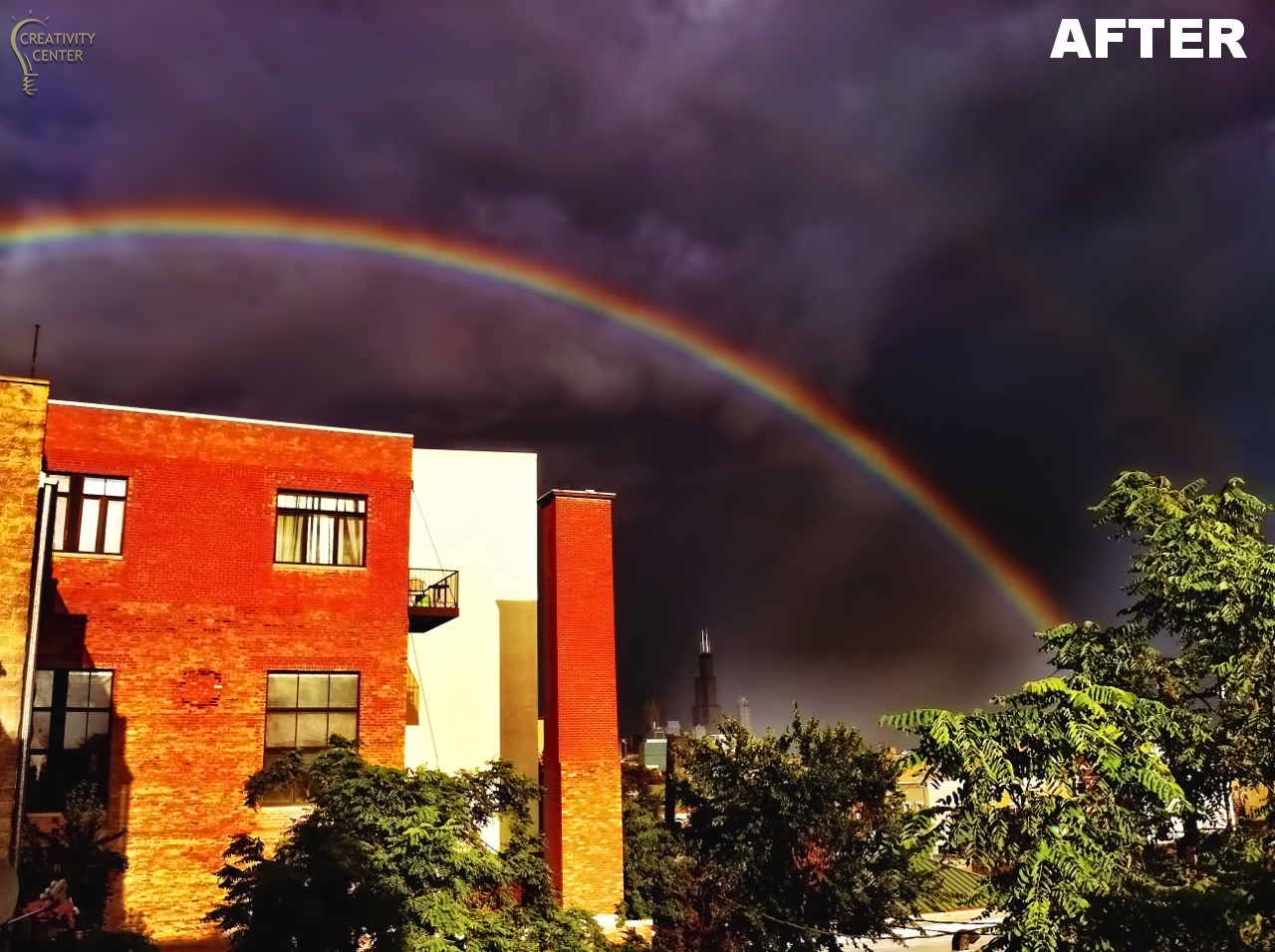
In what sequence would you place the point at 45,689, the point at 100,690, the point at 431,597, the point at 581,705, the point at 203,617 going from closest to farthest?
the point at 45,689
the point at 100,690
the point at 203,617
the point at 581,705
the point at 431,597

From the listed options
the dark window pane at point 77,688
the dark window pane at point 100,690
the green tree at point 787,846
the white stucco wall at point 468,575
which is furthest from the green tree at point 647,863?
the dark window pane at point 77,688

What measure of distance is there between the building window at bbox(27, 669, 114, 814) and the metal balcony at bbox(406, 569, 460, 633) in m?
6.52

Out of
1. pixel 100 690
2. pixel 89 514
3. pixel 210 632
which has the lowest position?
pixel 100 690

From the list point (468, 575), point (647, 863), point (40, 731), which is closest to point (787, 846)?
point (647, 863)

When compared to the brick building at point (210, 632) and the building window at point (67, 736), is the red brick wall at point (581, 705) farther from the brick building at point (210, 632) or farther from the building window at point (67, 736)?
the building window at point (67, 736)

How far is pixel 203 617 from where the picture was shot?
22.4 meters

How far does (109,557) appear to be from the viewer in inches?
863

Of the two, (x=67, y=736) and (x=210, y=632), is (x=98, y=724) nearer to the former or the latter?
(x=67, y=736)

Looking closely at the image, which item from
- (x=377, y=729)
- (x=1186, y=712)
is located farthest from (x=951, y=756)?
(x=377, y=729)

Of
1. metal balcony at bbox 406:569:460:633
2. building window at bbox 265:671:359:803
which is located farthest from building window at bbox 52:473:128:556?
metal balcony at bbox 406:569:460:633

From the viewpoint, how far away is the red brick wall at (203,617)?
21.1 metres

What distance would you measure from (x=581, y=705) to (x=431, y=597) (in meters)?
4.67

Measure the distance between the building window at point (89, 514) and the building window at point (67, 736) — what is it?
2.50 m

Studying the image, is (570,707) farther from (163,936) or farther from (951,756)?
(951,756)
